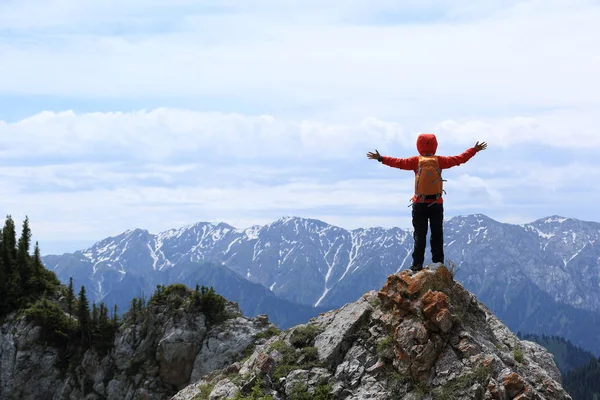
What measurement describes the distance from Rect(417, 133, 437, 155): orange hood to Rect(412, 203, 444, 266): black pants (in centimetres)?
180

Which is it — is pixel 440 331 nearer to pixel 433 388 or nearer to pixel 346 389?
pixel 433 388

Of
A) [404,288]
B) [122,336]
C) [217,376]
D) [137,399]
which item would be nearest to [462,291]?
[404,288]

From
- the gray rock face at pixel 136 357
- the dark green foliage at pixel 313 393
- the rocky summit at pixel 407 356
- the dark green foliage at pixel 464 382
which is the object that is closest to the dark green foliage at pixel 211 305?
the gray rock face at pixel 136 357

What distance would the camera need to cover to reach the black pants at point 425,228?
22828 millimetres

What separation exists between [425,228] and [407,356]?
208 inches

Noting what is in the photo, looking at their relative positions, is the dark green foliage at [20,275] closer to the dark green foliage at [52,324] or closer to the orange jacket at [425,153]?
the dark green foliage at [52,324]

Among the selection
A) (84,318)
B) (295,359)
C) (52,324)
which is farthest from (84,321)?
(295,359)

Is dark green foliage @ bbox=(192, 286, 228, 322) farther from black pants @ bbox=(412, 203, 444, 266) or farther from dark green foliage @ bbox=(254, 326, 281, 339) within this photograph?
black pants @ bbox=(412, 203, 444, 266)

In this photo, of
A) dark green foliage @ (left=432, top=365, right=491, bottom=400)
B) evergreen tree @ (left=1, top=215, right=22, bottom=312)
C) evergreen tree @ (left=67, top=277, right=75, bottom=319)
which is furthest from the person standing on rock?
evergreen tree @ (left=1, top=215, right=22, bottom=312)

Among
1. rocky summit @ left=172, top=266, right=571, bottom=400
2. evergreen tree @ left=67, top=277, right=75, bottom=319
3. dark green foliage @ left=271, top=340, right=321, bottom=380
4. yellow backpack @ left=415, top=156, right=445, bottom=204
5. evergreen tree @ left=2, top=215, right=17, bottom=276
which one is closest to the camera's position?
rocky summit @ left=172, top=266, right=571, bottom=400

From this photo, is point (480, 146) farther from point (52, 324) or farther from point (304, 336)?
point (52, 324)

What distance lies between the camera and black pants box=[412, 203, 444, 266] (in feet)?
74.9

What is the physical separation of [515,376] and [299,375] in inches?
252

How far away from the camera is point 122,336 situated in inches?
2542
